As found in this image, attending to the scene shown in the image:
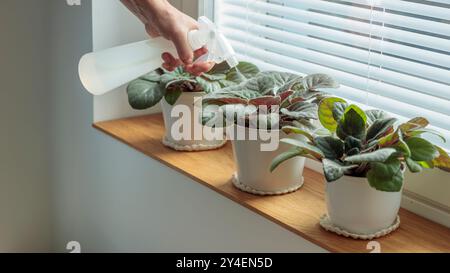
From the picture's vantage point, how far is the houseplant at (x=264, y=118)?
1.21 meters

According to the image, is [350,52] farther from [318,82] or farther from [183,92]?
[183,92]

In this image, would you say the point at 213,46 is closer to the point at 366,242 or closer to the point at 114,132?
the point at 114,132

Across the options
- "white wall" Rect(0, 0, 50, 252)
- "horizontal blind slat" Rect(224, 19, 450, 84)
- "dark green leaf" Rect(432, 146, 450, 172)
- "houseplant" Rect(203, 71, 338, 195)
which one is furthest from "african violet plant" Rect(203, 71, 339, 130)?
"white wall" Rect(0, 0, 50, 252)

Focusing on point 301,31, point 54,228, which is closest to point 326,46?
point 301,31

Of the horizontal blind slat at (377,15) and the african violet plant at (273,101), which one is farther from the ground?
the horizontal blind slat at (377,15)

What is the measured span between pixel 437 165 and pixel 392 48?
0.79 feet

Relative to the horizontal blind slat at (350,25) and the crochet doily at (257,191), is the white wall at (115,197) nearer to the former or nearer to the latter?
the crochet doily at (257,191)

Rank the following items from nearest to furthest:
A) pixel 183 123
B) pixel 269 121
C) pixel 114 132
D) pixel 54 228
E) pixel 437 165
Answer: pixel 437 165 → pixel 269 121 → pixel 183 123 → pixel 114 132 → pixel 54 228

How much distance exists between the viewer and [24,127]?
1807mm

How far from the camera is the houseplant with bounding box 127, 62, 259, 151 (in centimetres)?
141

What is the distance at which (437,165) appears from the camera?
1.10m

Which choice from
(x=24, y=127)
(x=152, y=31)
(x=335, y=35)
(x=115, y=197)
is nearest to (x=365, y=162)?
(x=335, y=35)

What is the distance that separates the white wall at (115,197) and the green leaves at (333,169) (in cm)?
17

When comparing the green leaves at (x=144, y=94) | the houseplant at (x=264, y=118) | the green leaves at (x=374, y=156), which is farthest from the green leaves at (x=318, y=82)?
the green leaves at (x=144, y=94)
